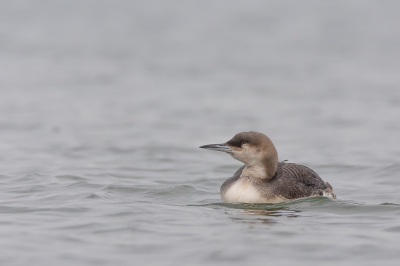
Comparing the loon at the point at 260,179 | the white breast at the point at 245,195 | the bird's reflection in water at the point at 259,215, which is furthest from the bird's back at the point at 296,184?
the bird's reflection in water at the point at 259,215

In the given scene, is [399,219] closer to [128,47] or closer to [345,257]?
[345,257]

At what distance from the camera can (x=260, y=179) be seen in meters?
10.1

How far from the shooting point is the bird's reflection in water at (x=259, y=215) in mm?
8852

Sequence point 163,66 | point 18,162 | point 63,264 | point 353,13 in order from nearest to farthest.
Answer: point 63,264
point 18,162
point 163,66
point 353,13

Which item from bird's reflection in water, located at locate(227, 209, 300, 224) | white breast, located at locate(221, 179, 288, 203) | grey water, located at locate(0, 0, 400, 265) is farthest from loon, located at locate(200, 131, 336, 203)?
bird's reflection in water, located at locate(227, 209, 300, 224)

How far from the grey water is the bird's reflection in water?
0.03 metres

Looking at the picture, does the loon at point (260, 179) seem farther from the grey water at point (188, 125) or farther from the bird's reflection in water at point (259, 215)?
the bird's reflection in water at point (259, 215)

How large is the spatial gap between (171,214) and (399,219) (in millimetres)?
2731

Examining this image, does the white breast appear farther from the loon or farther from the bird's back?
the bird's back

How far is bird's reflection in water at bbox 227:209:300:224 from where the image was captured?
A: 8.85m

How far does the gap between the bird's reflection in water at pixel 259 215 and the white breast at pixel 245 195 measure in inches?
10.1

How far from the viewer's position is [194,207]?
9789mm

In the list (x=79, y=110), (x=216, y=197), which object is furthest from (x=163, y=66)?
(x=216, y=197)

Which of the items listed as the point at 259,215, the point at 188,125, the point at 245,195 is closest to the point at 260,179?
the point at 245,195
